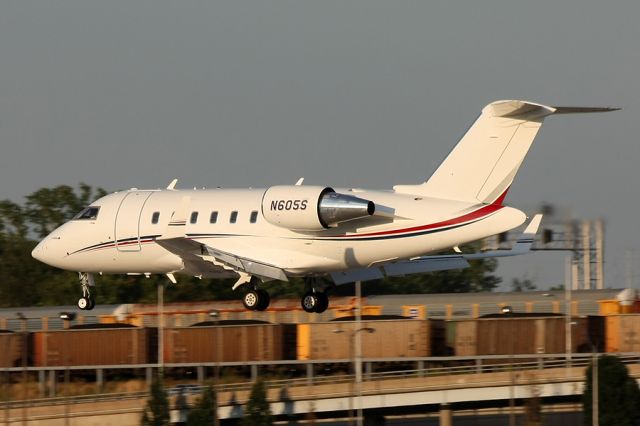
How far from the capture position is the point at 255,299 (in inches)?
1620

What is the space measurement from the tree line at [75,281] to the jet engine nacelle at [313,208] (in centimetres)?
3598

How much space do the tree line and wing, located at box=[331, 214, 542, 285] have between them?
31.6 m

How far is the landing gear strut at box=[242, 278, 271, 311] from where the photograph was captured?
41.2 meters

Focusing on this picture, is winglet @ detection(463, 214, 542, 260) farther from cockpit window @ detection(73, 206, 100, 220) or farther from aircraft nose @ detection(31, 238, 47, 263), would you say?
aircraft nose @ detection(31, 238, 47, 263)

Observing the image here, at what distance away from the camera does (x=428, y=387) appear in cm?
4644

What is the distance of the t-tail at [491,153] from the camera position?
3653 centimetres

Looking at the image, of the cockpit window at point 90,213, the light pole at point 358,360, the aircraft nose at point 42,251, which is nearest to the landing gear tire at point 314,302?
the light pole at point 358,360

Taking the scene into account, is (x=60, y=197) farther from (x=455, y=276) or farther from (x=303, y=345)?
(x=303, y=345)

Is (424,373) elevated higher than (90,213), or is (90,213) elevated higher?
(90,213)

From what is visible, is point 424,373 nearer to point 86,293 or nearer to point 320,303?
point 320,303

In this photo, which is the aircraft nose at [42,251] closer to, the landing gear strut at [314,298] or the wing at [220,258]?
the wing at [220,258]

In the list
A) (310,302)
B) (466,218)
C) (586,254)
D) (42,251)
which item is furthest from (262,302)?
(586,254)

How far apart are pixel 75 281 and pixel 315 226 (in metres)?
46.4

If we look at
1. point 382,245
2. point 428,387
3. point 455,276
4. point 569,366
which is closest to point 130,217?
point 382,245
